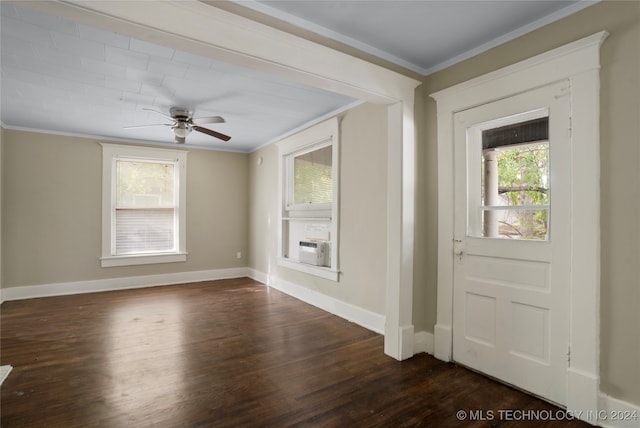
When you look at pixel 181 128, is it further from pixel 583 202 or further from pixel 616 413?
pixel 616 413

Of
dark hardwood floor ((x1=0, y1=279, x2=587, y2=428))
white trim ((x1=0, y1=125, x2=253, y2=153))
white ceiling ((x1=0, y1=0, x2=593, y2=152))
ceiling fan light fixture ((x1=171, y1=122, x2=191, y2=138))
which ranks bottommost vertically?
dark hardwood floor ((x1=0, y1=279, x2=587, y2=428))

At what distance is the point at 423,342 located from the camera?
3.04 meters

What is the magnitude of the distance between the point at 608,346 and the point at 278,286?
437 centimetres

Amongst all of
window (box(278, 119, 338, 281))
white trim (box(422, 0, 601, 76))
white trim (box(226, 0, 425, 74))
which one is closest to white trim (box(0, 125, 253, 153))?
window (box(278, 119, 338, 281))

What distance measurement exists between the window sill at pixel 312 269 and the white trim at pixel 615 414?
2.67 metres

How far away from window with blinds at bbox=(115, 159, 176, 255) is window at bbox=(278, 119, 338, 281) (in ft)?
7.35

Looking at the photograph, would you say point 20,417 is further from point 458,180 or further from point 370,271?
point 458,180

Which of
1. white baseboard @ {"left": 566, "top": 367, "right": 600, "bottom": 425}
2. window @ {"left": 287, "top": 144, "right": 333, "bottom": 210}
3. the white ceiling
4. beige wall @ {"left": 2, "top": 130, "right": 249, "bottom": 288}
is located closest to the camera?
white baseboard @ {"left": 566, "top": 367, "right": 600, "bottom": 425}

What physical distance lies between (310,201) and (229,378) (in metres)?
2.87

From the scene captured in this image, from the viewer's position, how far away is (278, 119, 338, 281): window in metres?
4.35

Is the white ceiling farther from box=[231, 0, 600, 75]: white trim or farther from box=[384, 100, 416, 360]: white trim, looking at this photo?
box=[384, 100, 416, 360]: white trim

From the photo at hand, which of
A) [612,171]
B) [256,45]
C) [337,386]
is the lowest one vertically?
[337,386]

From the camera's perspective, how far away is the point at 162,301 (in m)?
4.84

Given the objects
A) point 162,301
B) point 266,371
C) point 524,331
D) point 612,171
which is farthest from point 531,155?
point 162,301
